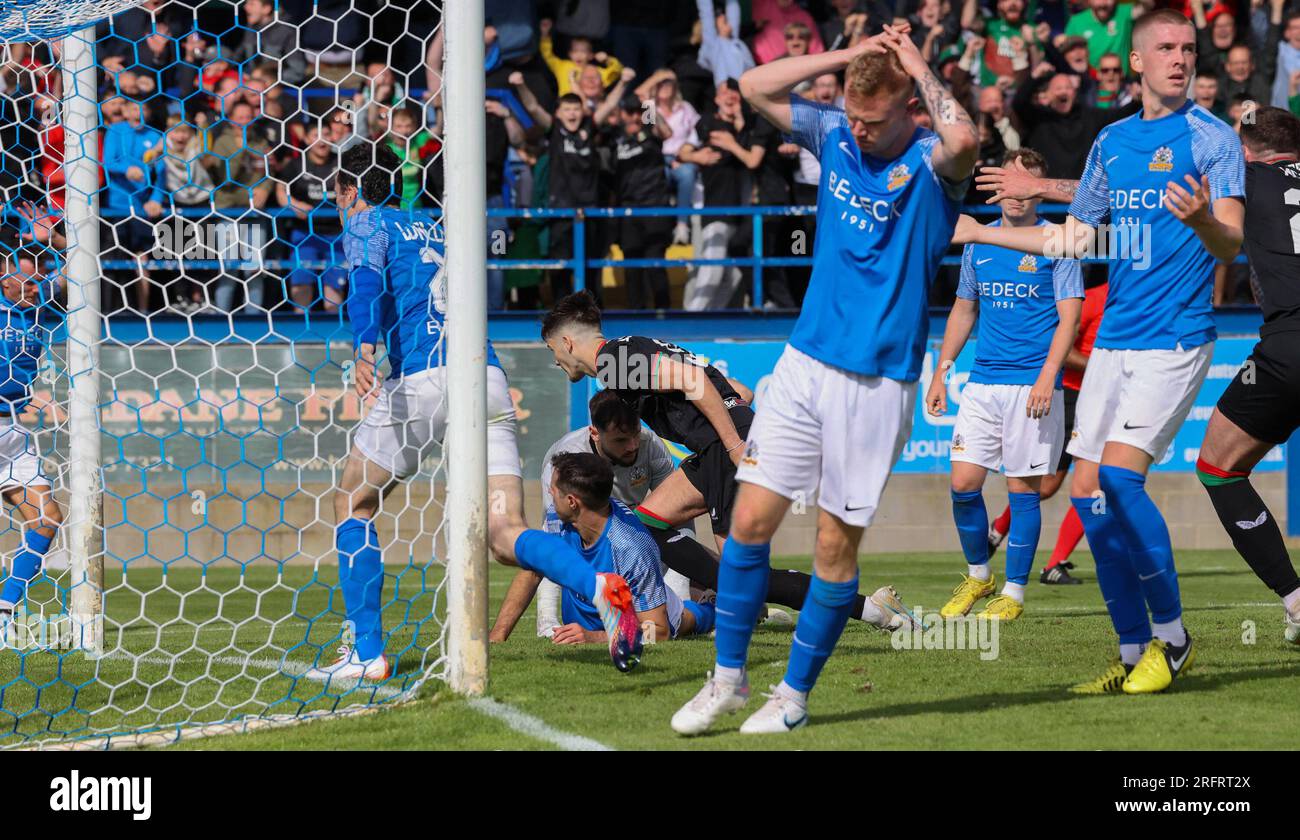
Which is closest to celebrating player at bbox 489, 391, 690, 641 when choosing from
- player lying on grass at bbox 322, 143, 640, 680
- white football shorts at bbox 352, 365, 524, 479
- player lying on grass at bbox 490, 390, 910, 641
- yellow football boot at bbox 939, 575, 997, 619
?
player lying on grass at bbox 490, 390, 910, 641

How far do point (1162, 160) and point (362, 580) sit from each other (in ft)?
11.9

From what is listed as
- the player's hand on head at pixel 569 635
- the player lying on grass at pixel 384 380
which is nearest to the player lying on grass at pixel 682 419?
the player's hand on head at pixel 569 635

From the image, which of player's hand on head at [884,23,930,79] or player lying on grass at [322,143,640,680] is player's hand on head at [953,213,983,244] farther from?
player lying on grass at [322,143,640,680]

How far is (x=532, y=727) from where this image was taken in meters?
4.89

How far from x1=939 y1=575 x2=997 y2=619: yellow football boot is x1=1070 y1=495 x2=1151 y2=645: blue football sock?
261 cm

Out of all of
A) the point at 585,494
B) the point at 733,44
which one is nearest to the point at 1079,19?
the point at 733,44

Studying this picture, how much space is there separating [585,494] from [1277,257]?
10.8ft

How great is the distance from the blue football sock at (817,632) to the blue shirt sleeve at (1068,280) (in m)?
3.79

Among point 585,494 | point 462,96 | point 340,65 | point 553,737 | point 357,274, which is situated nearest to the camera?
point 553,737

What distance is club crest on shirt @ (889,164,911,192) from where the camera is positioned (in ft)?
15.7

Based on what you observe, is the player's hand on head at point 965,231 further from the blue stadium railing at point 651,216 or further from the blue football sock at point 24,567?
the blue stadium railing at point 651,216

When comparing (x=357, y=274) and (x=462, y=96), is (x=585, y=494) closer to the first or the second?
(x=357, y=274)

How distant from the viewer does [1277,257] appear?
6.62m
